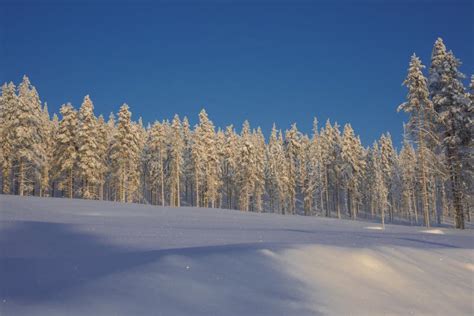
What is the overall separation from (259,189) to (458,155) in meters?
42.0

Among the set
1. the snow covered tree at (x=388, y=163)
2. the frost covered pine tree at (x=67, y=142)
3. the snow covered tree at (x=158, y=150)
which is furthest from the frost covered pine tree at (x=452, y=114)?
the snow covered tree at (x=388, y=163)

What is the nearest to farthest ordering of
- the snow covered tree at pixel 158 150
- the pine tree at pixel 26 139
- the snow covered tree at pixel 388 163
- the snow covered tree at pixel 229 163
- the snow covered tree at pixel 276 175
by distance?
1. the pine tree at pixel 26 139
2. the snow covered tree at pixel 158 150
3. the snow covered tree at pixel 229 163
4. the snow covered tree at pixel 276 175
5. the snow covered tree at pixel 388 163

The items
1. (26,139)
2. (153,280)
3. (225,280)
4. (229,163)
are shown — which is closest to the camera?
(153,280)

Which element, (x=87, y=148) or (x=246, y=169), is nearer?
(x=87, y=148)

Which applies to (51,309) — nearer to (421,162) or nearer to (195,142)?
(421,162)

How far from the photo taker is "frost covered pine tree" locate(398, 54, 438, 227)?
93.7 feet

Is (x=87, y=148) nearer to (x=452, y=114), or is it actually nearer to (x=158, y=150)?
(x=158, y=150)

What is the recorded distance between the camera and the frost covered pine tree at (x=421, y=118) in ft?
93.7

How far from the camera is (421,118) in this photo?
29219 mm

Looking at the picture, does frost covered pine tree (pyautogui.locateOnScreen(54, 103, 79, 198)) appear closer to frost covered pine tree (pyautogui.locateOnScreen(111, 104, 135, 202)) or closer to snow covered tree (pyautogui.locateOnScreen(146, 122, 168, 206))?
frost covered pine tree (pyautogui.locateOnScreen(111, 104, 135, 202))

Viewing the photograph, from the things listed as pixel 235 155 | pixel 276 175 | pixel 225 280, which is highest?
pixel 235 155

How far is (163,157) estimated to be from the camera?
59.5 m

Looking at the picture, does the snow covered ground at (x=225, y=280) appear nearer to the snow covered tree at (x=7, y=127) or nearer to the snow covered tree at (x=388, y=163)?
the snow covered tree at (x=7, y=127)

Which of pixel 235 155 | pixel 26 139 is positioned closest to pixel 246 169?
pixel 235 155
